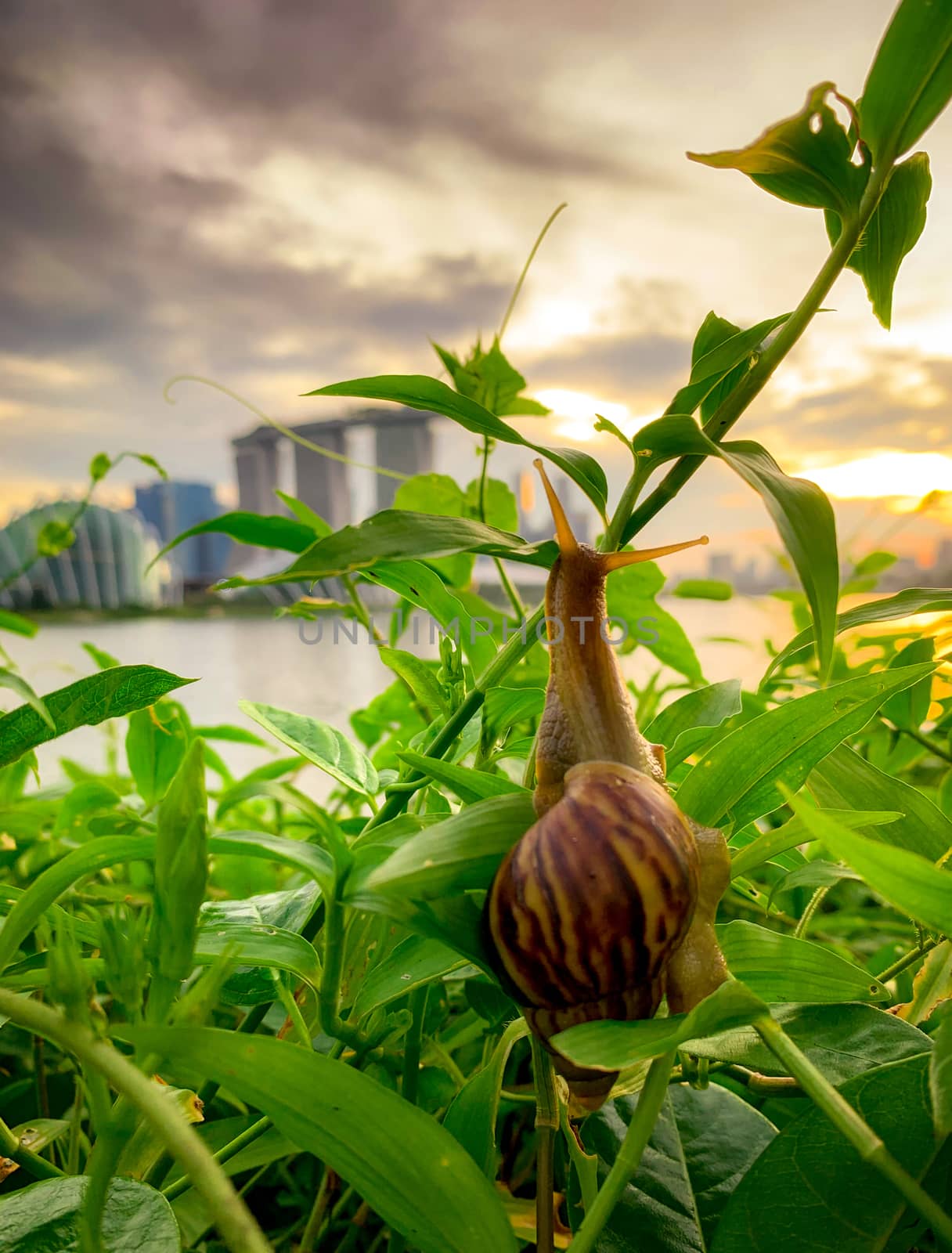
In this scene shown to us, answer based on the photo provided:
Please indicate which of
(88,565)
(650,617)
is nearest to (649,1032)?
(650,617)

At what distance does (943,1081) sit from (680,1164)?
0.32 feet

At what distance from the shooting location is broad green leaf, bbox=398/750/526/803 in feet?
0.50

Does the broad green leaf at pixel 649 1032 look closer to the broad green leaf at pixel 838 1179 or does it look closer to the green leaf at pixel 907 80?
the broad green leaf at pixel 838 1179

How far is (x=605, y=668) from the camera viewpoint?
6.5 inches

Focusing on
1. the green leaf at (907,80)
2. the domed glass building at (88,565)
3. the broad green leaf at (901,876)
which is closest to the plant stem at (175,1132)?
the broad green leaf at (901,876)

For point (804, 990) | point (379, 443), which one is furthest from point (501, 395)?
point (379, 443)

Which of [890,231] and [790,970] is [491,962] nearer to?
[790,970]

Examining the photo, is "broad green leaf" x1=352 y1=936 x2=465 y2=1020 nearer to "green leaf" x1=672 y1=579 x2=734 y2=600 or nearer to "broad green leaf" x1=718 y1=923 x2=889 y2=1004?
"broad green leaf" x1=718 y1=923 x2=889 y2=1004

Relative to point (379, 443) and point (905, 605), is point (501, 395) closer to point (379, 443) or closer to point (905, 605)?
point (905, 605)

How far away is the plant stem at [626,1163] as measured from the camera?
13cm

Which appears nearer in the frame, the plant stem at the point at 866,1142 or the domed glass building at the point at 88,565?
the plant stem at the point at 866,1142

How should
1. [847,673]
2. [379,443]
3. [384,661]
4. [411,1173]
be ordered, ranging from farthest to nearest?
[379,443]
[847,673]
[384,661]
[411,1173]

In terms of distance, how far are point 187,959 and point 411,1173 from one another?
2.0 inches

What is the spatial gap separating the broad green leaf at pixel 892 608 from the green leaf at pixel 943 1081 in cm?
8
